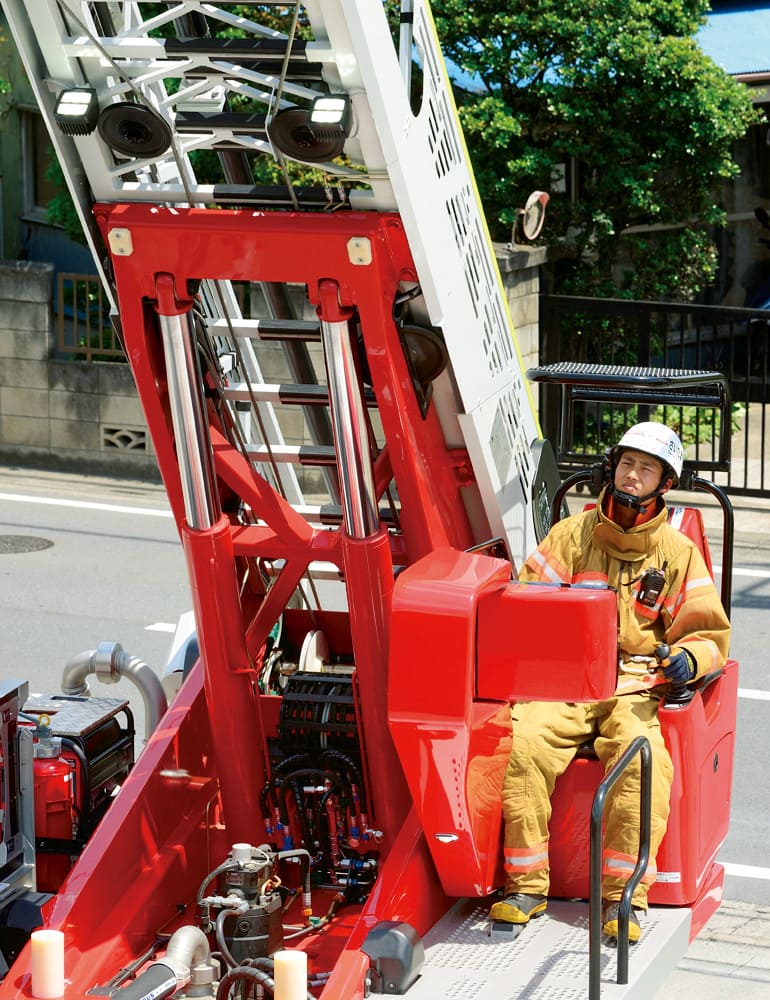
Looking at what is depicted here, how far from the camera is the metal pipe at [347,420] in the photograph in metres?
5.39

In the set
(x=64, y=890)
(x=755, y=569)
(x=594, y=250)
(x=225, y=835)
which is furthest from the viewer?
(x=594, y=250)

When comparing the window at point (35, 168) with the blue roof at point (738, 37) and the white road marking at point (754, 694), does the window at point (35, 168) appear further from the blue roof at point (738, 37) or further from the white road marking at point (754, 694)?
the white road marking at point (754, 694)

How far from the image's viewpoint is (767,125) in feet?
67.6

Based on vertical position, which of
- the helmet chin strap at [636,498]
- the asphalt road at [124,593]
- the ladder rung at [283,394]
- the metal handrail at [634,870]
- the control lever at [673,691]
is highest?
the ladder rung at [283,394]

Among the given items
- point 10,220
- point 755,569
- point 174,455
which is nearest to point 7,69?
point 10,220

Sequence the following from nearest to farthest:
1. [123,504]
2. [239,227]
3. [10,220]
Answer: [239,227], [123,504], [10,220]

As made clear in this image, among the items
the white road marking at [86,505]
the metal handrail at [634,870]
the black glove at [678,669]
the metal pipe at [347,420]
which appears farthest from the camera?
the white road marking at [86,505]

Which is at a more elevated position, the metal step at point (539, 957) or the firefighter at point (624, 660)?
the firefighter at point (624, 660)

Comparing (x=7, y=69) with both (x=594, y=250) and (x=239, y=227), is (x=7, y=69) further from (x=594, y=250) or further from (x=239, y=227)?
(x=239, y=227)

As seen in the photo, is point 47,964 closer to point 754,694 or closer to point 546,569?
point 546,569

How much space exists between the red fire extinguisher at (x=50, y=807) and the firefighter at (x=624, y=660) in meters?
1.78

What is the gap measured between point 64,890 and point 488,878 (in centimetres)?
144

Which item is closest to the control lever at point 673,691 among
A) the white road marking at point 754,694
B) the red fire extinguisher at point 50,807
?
the red fire extinguisher at point 50,807

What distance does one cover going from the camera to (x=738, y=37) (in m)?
20.2
